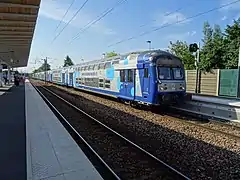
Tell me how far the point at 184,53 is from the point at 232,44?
11393 mm

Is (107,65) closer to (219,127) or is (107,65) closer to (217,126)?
(217,126)

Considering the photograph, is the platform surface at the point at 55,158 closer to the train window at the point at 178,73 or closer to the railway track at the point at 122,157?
the railway track at the point at 122,157

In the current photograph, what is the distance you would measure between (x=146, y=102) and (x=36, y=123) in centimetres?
561

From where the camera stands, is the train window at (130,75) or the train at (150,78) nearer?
the train at (150,78)

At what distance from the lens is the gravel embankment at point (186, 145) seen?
20.0 ft

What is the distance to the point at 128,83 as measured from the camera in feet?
53.5

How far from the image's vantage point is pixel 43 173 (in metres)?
5.49

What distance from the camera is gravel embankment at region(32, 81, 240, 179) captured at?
6.09 metres

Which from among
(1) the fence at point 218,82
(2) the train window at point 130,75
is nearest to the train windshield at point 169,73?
(2) the train window at point 130,75

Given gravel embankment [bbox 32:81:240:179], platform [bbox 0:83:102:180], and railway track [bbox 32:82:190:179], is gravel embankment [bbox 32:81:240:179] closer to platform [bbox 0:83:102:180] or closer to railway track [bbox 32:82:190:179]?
railway track [bbox 32:82:190:179]

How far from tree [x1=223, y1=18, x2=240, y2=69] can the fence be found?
5540 mm

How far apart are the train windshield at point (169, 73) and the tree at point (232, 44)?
1718 centimetres

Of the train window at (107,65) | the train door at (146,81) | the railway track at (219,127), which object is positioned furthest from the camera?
the train window at (107,65)

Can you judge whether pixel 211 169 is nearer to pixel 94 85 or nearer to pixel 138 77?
pixel 138 77
